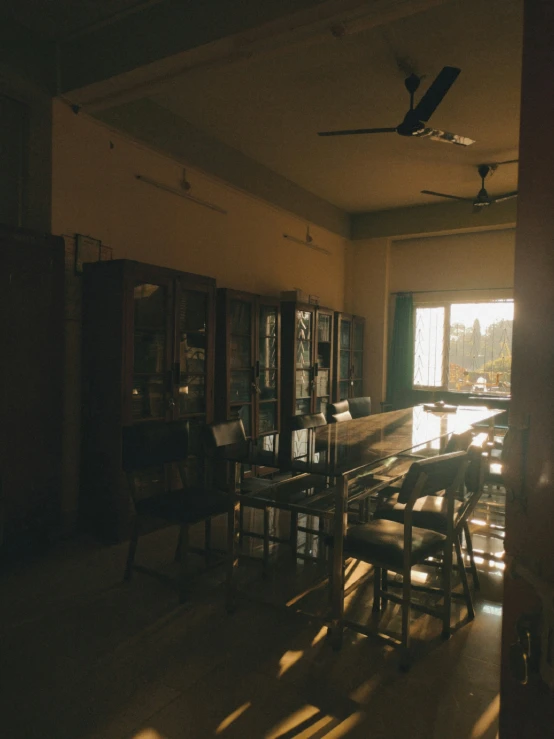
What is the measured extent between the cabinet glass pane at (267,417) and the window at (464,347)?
262cm

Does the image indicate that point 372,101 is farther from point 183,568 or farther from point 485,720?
point 485,720

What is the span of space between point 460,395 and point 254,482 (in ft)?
14.5

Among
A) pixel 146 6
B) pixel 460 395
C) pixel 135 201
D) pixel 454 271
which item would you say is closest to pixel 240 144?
pixel 135 201

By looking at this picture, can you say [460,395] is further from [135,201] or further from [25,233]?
[25,233]

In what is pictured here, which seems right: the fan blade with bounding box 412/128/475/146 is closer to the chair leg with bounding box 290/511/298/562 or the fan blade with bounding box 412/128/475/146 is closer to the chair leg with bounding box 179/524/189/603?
the chair leg with bounding box 290/511/298/562

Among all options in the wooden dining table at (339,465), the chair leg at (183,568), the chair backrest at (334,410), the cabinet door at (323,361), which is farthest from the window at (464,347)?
the chair leg at (183,568)

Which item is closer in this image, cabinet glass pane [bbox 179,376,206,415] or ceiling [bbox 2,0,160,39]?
ceiling [bbox 2,0,160,39]

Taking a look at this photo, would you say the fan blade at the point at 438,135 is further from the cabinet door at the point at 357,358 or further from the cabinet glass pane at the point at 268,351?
the cabinet door at the point at 357,358

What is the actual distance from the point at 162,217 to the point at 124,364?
1.57 m

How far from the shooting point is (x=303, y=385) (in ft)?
19.2

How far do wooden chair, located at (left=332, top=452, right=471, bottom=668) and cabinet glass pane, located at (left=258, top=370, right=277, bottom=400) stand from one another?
9.14 feet

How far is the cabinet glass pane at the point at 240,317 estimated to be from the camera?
15.5 ft

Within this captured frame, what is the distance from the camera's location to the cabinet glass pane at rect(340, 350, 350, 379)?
667 cm

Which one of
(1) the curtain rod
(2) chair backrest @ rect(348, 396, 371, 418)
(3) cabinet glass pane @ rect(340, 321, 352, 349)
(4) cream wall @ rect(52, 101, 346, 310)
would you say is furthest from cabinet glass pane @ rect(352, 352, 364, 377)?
(2) chair backrest @ rect(348, 396, 371, 418)
